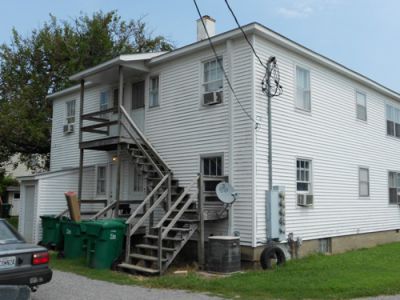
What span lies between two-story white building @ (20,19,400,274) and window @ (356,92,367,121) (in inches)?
3.0

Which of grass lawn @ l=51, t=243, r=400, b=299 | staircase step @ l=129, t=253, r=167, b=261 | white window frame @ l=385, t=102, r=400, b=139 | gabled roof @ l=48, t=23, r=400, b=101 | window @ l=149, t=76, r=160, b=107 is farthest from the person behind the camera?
white window frame @ l=385, t=102, r=400, b=139

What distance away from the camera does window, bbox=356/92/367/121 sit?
56.9 ft

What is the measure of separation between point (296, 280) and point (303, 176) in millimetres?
4762

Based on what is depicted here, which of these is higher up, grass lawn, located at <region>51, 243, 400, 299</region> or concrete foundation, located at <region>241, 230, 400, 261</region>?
concrete foundation, located at <region>241, 230, 400, 261</region>

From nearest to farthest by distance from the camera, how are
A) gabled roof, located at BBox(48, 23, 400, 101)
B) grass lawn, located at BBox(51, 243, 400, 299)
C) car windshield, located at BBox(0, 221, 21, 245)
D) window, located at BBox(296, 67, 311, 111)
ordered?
car windshield, located at BBox(0, 221, 21, 245) < grass lawn, located at BBox(51, 243, 400, 299) < gabled roof, located at BBox(48, 23, 400, 101) < window, located at BBox(296, 67, 311, 111)

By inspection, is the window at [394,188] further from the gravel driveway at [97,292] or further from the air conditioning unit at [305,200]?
the gravel driveway at [97,292]

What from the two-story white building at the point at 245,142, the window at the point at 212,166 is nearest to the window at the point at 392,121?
the two-story white building at the point at 245,142

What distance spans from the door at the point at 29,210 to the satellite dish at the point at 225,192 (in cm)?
880

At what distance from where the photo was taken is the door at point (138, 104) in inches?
627

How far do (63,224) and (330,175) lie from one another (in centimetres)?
872

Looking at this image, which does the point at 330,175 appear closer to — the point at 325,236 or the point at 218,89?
the point at 325,236

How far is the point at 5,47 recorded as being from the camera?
26.6m

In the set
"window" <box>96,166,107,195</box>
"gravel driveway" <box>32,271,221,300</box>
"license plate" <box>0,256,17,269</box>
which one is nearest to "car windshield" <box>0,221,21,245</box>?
"license plate" <box>0,256,17,269</box>

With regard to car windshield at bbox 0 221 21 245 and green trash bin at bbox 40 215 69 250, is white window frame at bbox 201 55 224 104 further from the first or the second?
car windshield at bbox 0 221 21 245
